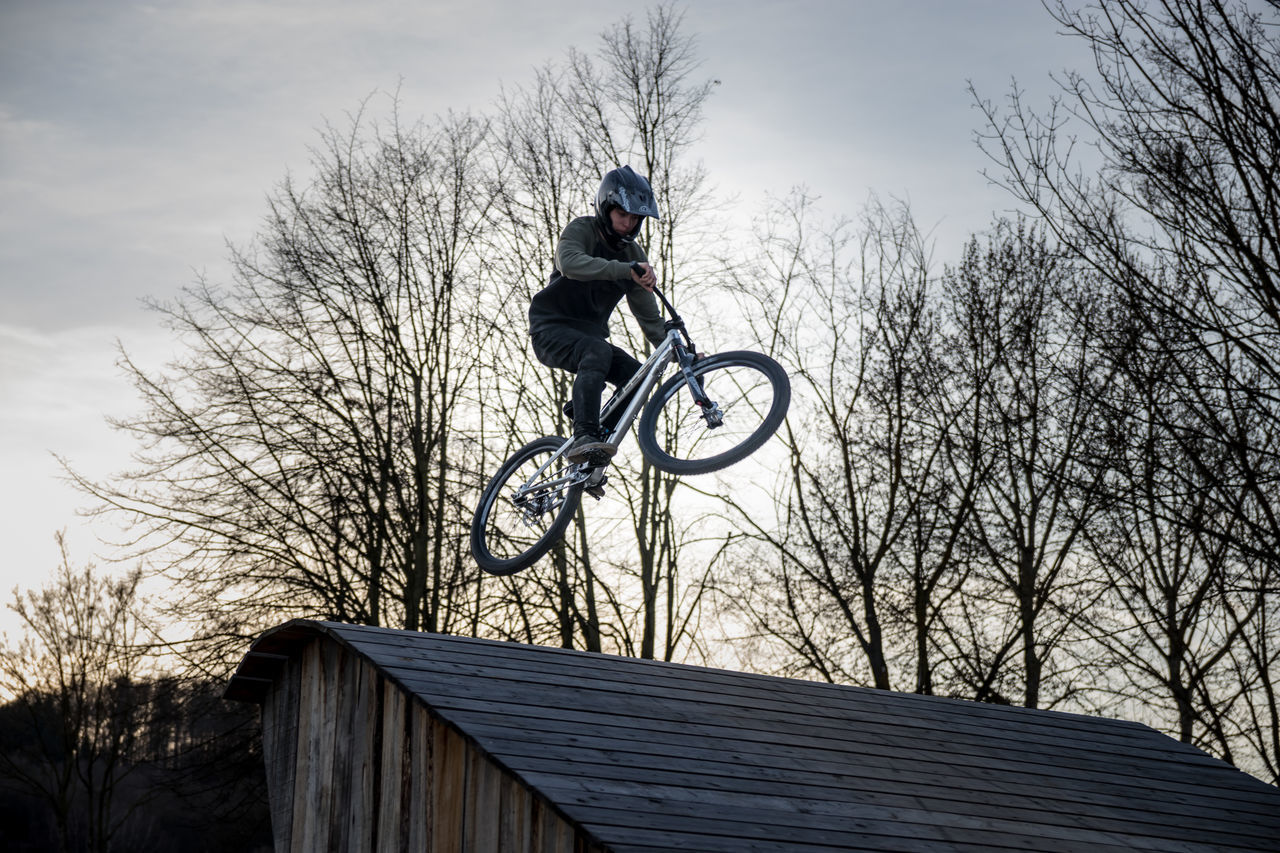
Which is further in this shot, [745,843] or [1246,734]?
[1246,734]

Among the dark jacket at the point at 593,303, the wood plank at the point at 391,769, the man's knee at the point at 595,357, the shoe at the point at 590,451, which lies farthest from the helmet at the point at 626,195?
the wood plank at the point at 391,769

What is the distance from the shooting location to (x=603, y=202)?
6820mm

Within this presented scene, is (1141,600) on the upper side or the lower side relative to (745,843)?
upper

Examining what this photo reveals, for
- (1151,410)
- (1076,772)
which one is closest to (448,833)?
(1076,772)

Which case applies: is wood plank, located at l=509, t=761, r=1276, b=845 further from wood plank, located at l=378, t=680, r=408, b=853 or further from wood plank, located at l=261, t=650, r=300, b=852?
wood plank, located at l=261, t=650, r=300, b=852

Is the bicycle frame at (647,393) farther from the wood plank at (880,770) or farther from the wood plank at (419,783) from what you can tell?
the wood plank at (419,783)

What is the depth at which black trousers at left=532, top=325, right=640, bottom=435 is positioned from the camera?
7230mm

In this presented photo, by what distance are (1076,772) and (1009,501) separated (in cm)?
1232

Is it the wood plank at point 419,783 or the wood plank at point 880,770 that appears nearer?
the wood plank at point 880,770

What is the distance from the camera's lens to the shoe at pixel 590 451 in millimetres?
7086

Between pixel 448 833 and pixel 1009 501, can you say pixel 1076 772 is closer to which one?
pixel 448 833

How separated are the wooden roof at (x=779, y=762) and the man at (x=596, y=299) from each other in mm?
1743

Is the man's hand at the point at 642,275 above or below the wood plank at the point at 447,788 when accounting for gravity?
above

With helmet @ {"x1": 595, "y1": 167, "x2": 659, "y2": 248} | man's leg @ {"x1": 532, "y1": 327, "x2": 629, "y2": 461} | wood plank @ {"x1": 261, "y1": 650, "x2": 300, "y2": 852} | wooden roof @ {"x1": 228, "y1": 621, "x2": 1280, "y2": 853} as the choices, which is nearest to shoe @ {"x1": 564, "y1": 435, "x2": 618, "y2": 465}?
man's leg @ {"x1": 532, "y1": 327, "x2": 629, "y2": 461}
